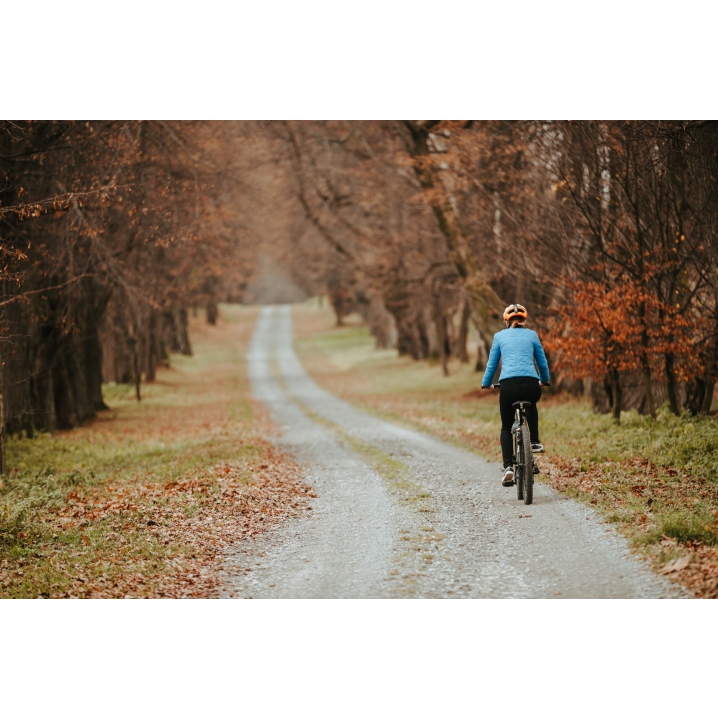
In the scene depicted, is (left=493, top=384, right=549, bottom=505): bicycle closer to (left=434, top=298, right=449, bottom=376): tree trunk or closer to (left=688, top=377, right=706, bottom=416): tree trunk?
(left=688, top=377, right=706, bottom=416): tree trunk

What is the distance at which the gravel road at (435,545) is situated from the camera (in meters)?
6.00

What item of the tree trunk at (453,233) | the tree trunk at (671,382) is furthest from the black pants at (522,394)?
the tree trunk at (453,233)

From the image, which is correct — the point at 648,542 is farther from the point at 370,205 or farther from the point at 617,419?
the point at 370,205

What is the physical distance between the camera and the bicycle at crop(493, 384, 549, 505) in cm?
812

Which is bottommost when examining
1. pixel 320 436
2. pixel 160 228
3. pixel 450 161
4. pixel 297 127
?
pixel 320 436

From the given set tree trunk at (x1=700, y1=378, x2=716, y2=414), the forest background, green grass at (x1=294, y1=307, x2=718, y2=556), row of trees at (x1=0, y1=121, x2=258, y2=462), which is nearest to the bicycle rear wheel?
green grass at (x1=294, y1=307, x2=718, y2=556)

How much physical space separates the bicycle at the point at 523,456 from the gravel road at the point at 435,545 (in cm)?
18

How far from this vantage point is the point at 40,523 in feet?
27.8

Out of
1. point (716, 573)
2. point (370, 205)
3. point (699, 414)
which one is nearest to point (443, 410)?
point (699, 414)

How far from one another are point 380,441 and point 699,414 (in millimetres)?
6157

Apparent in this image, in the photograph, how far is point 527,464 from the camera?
26.8 ft

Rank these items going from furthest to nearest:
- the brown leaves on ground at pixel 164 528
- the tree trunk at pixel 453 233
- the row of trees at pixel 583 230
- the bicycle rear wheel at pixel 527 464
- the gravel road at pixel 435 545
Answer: the tree trunk at pixel 453 233, the row of trees at pixel 583 230, the bicycle rear wheel at pixel 527 464, the brown leaves on ground at pixel 164 528, the gravel road at pixel 435 545

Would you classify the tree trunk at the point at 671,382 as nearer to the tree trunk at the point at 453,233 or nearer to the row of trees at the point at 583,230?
the row of trees at the point at 583,230

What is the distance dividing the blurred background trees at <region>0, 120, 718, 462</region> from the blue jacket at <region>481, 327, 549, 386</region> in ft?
12.9
